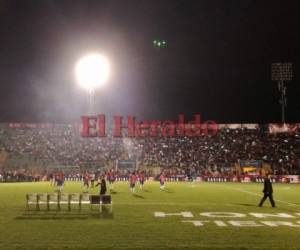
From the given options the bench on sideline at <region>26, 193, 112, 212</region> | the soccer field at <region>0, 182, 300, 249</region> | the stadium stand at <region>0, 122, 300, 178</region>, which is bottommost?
the soccer field at <region>0, 182, 300, 249</region>

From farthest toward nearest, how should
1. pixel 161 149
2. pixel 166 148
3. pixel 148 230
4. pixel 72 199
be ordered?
1. pixel 166 148
2. pixel 161 149
3. pixel 72 199
4. pixel 148 230

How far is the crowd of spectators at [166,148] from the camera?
80.6m

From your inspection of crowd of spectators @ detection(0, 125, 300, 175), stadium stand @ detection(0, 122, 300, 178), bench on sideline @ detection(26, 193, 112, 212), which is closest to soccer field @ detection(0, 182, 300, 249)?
bench on sideline @ detection(26, 193, 112, 212)

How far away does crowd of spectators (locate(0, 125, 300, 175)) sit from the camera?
264 ft

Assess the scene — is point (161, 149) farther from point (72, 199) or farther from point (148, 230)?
point (148, 230)

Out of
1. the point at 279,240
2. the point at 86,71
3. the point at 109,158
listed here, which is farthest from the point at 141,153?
the point at 279,240

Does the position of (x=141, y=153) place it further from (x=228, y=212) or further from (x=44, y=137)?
(x=228, y=212)

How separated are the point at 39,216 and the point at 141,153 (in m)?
67.3

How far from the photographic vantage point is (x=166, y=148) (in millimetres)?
88938

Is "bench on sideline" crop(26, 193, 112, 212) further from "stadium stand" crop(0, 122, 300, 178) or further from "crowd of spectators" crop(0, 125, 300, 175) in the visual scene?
"crowd of spectators" crop(0, 125, 300, 175)

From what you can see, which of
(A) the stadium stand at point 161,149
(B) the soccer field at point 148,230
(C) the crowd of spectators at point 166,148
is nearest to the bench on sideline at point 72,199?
(B) the soccer field at point 148,230

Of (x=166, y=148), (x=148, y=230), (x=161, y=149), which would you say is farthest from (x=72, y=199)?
(x=166, y=148)

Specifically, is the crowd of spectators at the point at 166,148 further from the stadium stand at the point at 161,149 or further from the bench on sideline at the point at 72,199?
the bench on sideline at the point at 72,199

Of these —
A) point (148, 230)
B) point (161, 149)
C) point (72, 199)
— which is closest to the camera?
point (148, 230)
